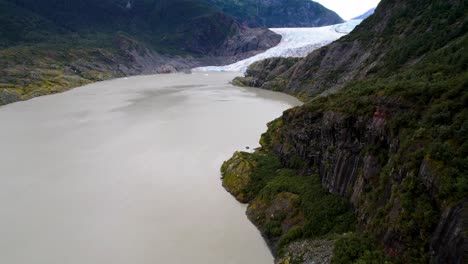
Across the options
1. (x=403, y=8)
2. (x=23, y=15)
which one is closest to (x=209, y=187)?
(x=403, y=8)

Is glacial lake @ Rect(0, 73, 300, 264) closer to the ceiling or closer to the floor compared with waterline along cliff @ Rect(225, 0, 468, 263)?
closer to the floor

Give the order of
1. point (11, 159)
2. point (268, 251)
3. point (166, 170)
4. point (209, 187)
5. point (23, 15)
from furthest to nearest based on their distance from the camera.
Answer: point (23, 15) < point (11, 159) < point (166, 170) < point (209, 187) < point (268, 251)

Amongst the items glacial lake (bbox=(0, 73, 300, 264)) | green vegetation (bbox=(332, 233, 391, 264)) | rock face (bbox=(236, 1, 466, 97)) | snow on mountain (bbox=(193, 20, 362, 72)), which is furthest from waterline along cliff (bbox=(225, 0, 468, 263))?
snow on mountain (bbox=(193, 20, 362, 72))

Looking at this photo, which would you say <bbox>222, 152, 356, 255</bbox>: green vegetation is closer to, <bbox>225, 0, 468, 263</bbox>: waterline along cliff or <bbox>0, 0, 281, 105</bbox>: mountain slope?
<bbox>225, 0, 468, 263</bbox>: waterline along cliff

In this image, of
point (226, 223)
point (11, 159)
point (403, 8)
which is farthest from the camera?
point (403, 8)

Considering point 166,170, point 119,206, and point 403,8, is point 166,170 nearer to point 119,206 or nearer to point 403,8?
point 119,206

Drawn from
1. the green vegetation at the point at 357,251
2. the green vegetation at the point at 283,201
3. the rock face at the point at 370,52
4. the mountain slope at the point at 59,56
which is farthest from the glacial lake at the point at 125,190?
the mountain slope at the point at 59,56

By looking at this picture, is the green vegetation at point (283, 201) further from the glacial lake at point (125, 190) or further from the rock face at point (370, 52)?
the rock face at point (370, 52)
